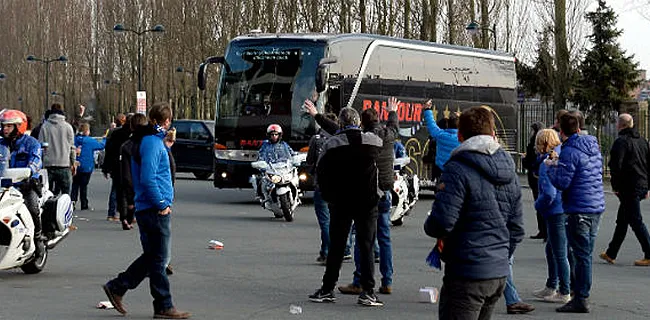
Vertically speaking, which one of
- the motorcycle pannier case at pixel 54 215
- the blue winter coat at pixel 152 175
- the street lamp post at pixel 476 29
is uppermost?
the street lamp post at pixel 476 29

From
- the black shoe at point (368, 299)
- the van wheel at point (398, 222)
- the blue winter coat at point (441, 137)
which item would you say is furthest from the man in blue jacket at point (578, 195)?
the van wheel at point (398, 222)

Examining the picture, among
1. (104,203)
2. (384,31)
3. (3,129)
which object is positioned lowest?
(104,203)

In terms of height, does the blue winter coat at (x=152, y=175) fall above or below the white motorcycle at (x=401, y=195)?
above

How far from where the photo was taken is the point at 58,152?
64.4ft

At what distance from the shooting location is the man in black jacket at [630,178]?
14.6 m

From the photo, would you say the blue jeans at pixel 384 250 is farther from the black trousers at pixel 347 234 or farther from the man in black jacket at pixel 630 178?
the man in black jacket at pixel 630 178

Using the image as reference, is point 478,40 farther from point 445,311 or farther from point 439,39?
point 445,311

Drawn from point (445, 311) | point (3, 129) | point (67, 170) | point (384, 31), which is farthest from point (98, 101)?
point (445, 311)

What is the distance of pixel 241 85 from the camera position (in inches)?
1010

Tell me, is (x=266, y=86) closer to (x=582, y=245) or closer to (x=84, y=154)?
(x=84, y=154)

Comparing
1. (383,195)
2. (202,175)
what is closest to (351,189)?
(383,195)

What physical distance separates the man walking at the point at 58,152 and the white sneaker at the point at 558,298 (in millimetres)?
10160

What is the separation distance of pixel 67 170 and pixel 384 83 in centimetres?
873

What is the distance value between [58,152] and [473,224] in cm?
1394
